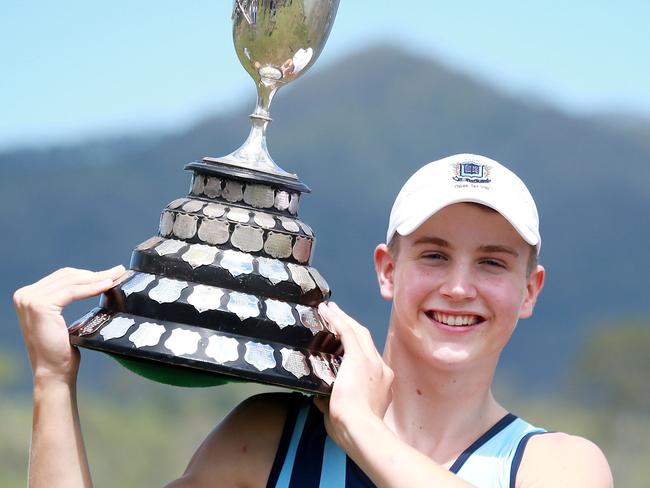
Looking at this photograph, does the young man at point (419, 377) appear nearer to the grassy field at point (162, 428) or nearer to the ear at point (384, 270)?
the ear at point (384, 270)

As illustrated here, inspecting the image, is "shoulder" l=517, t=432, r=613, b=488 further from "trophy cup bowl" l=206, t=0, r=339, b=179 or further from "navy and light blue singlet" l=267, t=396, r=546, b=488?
"trophy cup bowl" l=206, t=0, r=339, b=179

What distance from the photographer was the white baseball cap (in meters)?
3.33

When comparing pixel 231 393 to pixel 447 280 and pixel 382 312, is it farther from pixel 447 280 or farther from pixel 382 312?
pixel 447 280

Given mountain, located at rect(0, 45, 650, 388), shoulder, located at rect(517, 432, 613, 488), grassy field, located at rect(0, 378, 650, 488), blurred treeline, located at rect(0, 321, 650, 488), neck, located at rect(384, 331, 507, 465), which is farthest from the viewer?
mountain, located at rect(0, 45, 650, 388)

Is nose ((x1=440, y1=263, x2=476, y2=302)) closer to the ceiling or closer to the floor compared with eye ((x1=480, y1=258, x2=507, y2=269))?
closer to the floor

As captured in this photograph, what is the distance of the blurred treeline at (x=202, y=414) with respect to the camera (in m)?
41.3

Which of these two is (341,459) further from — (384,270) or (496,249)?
(496,249)

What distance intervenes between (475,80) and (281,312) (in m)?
93.0

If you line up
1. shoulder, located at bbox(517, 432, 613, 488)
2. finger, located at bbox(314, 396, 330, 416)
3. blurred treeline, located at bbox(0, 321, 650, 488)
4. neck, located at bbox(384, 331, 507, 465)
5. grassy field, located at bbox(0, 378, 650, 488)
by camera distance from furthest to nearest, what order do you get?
blurred treeline, located at bbox(0, 321, 650, 488) < grassy field, located at bbox(0, 378, 650, 488) < neck, located at bbox(384, 331, 507, 465) < finger, located at bbox(314, 396, 330, 416) < shoulder, located at bbox(517, 432, 613, 488)

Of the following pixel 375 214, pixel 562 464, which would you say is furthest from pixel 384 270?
pixel 375 214

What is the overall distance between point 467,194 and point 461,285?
207 mm

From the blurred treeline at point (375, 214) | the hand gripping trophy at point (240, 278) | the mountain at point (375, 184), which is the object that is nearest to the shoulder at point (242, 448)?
the hand gripping trophy at point (240, 278)

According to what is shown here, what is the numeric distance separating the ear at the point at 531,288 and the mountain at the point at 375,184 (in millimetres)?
56203

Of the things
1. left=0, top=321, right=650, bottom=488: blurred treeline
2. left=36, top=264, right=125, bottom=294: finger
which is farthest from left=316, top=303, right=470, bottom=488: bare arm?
left=0, top=321, right=650, bottom=488: blurred treeline
